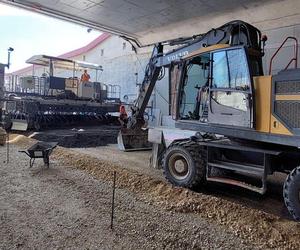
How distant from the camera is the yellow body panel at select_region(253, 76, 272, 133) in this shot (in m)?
4.66

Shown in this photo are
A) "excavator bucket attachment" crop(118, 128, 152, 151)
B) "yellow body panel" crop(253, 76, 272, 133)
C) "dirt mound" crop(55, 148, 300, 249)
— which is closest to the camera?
"dirt mound" crop(55, 148, 300, 249)

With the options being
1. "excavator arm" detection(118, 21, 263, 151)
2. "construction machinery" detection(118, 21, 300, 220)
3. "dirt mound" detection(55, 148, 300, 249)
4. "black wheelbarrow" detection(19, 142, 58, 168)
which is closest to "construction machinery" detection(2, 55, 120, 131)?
"excavator arm" detection(118, 21, 263, 151)

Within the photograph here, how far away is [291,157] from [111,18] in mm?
10286

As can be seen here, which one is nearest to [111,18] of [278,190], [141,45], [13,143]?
[141,45]

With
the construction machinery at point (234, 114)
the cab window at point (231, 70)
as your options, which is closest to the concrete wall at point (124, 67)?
the construction machinery at point (234, 114)

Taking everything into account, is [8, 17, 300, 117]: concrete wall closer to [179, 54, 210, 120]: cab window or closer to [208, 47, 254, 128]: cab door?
[179, 54, 210, 120]: cab window

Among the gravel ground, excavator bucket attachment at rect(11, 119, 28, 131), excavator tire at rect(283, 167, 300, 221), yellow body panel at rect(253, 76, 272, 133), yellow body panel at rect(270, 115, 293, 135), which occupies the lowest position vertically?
the gravel ground

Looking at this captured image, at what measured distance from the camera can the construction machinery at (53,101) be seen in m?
12.6

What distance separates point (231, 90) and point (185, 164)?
1.50 meters

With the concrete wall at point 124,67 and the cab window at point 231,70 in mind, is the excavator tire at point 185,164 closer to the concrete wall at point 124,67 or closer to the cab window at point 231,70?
the cab window at point 231,70

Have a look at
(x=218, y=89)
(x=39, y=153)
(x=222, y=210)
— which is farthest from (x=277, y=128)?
(x=39, y=153)

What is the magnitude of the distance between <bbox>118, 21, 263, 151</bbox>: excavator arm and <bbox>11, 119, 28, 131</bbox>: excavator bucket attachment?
14.2ft

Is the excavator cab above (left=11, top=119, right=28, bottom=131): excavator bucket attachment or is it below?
above

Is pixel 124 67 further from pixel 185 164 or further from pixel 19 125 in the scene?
pixel 185 164
